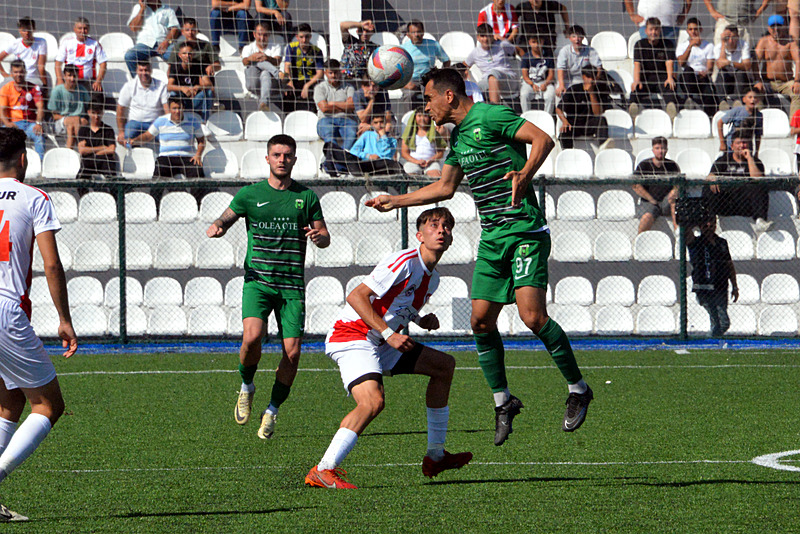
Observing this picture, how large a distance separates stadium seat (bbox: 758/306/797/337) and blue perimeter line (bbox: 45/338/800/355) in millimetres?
152

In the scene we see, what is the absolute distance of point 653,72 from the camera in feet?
56.2

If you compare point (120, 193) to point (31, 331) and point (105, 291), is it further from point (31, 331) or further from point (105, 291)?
point (31, 331)

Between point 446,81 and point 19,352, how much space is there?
295 cm

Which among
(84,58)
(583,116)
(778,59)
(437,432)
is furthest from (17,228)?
(778,59)

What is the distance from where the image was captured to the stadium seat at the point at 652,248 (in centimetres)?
1507

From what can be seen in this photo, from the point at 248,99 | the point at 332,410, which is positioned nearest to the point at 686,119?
the point at 248,99

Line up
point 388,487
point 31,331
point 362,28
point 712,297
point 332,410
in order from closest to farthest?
point 31,331, point 388,487, point 332,410, point 712,297, point 362,28

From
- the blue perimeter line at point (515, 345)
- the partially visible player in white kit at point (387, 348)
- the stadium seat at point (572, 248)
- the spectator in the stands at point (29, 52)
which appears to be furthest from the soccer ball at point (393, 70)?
the spectator in the stands at point (29, 52)

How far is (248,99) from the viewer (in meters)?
17.1

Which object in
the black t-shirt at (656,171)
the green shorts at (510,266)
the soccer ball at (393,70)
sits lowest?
the green shorts at (510,266)

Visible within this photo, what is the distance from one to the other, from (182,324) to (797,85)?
10105mm

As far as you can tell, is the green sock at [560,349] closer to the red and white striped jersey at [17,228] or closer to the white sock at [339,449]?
the white sock at [339,449]

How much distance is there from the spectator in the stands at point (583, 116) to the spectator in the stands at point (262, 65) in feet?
14.7

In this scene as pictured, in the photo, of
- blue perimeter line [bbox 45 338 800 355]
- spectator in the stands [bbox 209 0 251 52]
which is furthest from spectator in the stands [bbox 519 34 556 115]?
spectator in the stands [bbox 209 0 251 52]
